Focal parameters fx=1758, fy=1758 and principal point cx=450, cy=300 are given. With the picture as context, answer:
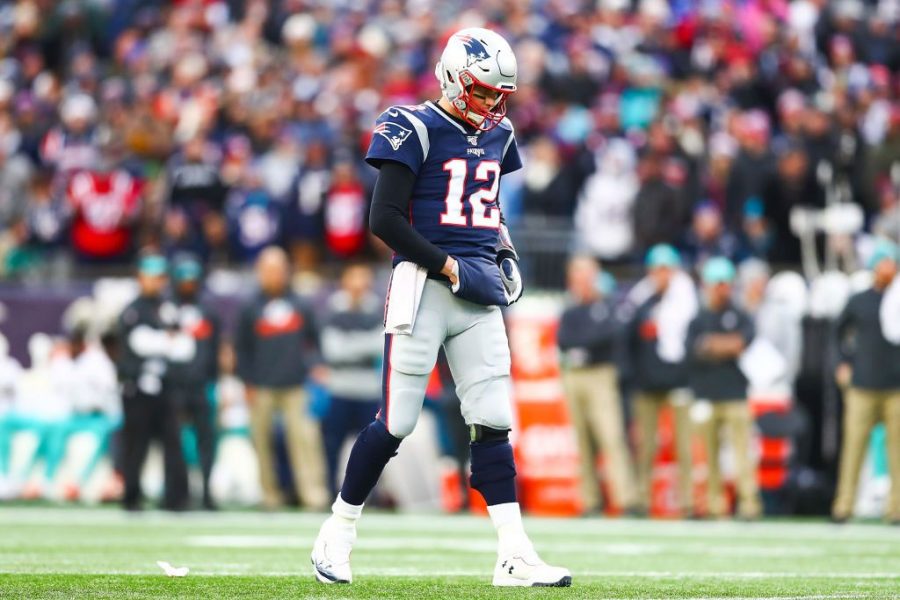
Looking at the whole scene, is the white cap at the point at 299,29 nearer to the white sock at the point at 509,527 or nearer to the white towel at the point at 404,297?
the white towel at the point at 404,297

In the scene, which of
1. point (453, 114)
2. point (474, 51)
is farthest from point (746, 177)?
point (474, 51)

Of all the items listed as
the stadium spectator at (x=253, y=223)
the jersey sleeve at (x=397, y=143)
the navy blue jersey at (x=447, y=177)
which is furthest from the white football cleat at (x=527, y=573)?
the stadium spectator at (x=253, y=223)

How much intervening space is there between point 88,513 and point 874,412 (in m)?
5.97

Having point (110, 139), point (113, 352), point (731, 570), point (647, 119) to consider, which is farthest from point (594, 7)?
point (731, 570)

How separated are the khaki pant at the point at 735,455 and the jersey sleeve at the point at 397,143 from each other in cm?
717

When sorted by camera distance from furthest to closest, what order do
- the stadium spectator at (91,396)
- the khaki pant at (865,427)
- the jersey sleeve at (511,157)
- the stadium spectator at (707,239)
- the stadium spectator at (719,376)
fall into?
1. the stadium spectator at (91,396)
2. the stadium spectator at (707,239)
3. the stadium spectator at (719,376)
4. the khaki pant at (865,427)
5. the jersey sleeve at (511,157)

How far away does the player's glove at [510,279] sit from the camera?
6.82m

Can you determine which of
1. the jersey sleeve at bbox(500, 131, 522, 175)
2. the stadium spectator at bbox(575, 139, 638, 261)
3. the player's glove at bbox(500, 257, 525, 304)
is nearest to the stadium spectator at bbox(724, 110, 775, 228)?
the stadium spectator at bbox(575, 139, 638, 261)

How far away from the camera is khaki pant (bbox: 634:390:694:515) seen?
45.8 ft

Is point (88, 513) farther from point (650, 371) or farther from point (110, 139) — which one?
point (110, 139)

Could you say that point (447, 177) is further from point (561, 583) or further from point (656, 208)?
point (656, 208)

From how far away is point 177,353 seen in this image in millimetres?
13805

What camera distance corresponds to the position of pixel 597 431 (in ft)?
46.6

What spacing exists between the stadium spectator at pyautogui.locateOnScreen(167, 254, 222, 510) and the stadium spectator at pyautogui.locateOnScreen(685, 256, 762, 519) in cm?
382
